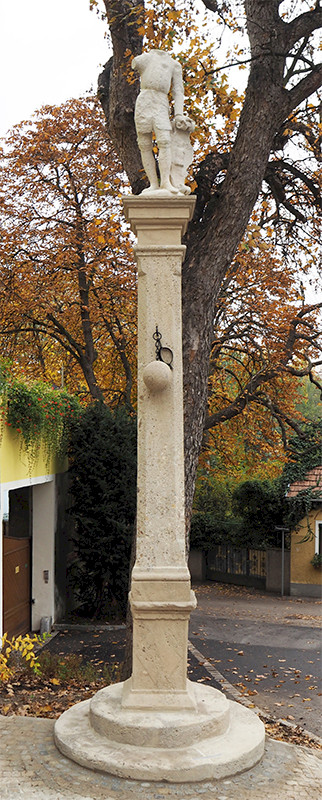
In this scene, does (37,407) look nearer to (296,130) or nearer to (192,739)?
(296,130)

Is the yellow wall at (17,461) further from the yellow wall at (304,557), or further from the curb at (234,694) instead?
the yellow wall at (304,557)

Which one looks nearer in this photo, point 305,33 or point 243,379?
point 305,33

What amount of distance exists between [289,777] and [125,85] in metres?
8.26

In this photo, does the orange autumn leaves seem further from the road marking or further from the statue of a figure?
the statue of a figure

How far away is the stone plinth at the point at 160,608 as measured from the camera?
520 centimetres

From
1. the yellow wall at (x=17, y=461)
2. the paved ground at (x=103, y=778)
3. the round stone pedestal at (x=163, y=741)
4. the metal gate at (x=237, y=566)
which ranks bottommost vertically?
the metal gate at (x=237, y=566)

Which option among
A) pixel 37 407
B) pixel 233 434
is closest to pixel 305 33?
pixel 37 407

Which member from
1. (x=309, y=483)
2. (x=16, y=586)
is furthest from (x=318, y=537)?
(x=16, y=586)

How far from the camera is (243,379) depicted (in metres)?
18.6

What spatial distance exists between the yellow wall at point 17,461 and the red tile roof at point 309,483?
10.1m

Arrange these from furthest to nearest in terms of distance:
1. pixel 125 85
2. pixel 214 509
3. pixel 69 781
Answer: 1. pixel 214 509
2. pixel 125 85
3. pixel 69 781

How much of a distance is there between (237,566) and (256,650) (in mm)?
9931

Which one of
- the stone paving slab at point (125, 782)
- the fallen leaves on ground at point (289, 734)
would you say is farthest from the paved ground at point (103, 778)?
the fallen leaves on ground at point (289, 734)

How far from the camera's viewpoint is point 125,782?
4930 mm
